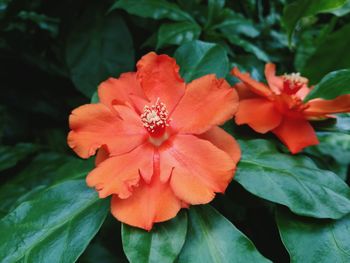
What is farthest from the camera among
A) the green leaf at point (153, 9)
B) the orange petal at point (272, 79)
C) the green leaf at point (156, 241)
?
the green leaf at point (153, 9)

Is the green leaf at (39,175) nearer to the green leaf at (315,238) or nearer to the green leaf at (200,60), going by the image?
the green leaf at (200,60)

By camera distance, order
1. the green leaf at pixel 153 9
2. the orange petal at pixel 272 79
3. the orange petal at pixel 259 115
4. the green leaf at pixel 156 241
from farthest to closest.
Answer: the green leaf at pixel 153 9 < the orange petal at pixel 272 79 < the orange petal at pixel 259 115 < the green leaf at pixel 156 241

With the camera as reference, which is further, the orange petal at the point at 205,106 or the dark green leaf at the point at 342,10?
the dark green leaf at the point at 342,10

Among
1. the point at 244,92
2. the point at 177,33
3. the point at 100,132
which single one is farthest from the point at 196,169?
the point at 177,33

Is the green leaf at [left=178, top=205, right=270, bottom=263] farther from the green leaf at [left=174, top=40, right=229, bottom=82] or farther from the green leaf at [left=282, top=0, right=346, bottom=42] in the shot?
the green leaf at [left=282, top=0, right=346, bottom=42]

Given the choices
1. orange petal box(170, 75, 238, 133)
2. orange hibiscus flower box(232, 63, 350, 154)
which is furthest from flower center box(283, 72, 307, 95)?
orange petal box(170, 75, 238, 133)

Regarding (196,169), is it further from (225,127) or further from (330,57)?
(330,57)

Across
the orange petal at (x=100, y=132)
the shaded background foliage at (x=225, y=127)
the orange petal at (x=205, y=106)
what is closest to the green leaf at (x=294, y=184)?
the shaded background foliage at (x=225, y=127)
